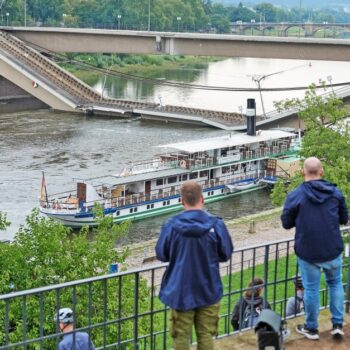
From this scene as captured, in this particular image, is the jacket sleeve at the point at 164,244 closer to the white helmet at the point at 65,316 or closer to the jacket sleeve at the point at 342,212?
the white helmet at the point at 65,316

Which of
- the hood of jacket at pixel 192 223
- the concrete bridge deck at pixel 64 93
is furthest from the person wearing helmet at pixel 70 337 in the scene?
the concrete bridge deck at pixel 64 93

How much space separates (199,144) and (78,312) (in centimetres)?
2630

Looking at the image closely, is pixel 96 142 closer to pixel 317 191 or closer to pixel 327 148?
pixel 327 148

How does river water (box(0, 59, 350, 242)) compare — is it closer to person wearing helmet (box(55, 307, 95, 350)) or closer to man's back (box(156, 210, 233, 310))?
person wearing helmet (box(55, 307, 95, 350))

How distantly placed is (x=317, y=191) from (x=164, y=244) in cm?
136

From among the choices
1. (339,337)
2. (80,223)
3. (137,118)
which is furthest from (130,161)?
(339,337)

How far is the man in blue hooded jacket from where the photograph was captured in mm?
5809

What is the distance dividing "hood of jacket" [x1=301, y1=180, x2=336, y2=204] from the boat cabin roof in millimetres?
29438

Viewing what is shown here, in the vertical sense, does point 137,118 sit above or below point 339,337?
below

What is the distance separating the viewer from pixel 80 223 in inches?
1214

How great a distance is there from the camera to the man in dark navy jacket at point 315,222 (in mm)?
6602

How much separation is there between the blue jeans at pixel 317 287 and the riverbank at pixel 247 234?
16021 millimetres

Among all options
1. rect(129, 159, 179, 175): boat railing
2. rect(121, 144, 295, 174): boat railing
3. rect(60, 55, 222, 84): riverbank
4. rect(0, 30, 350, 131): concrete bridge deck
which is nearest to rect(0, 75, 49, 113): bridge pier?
rect(0, 30, 350, 131): concrete bridge deck

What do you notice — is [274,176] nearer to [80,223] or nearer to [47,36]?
[80,223]
